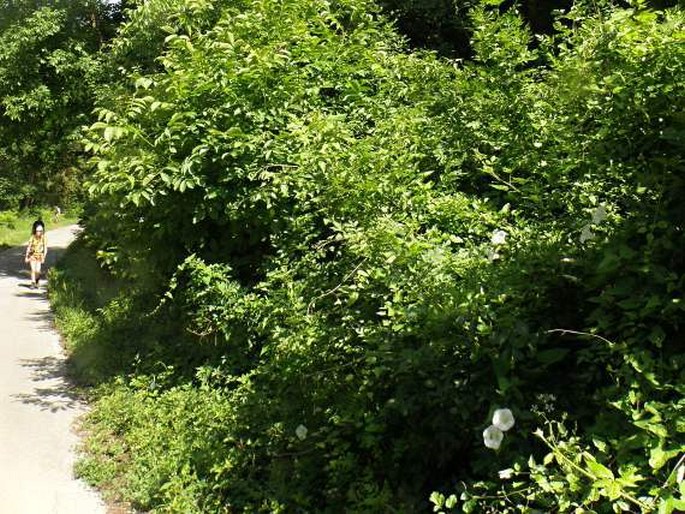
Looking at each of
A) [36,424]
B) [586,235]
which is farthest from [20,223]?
[586,235]

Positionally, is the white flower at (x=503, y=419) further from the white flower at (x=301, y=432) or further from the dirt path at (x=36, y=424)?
the dirt path at (x=36, y=424)

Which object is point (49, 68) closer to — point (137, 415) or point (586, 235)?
point (137, 415)

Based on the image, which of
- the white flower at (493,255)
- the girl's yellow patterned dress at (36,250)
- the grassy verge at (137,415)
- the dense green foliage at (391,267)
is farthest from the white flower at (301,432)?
the girl's yellow patterned dress at (36,250)

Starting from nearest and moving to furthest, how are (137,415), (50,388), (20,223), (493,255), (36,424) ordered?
(493,255) → (137,415) → (36,424) → (50,388) → (20,223)

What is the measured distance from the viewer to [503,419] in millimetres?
2645

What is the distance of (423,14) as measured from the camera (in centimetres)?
1022

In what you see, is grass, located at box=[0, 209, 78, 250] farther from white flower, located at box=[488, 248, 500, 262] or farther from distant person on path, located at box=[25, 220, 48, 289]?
white flower, located at box=[488, 248, 500, 262]

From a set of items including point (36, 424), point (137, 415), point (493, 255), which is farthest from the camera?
point (36, 424)

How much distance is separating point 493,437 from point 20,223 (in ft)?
116

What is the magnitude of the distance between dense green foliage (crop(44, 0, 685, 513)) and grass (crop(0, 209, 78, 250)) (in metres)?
20.6

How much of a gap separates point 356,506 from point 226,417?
179 centimetres

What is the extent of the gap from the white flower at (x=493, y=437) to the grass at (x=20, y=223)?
24834mm

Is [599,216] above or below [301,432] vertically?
above

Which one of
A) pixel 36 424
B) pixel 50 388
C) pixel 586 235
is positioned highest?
pixel 586 235
